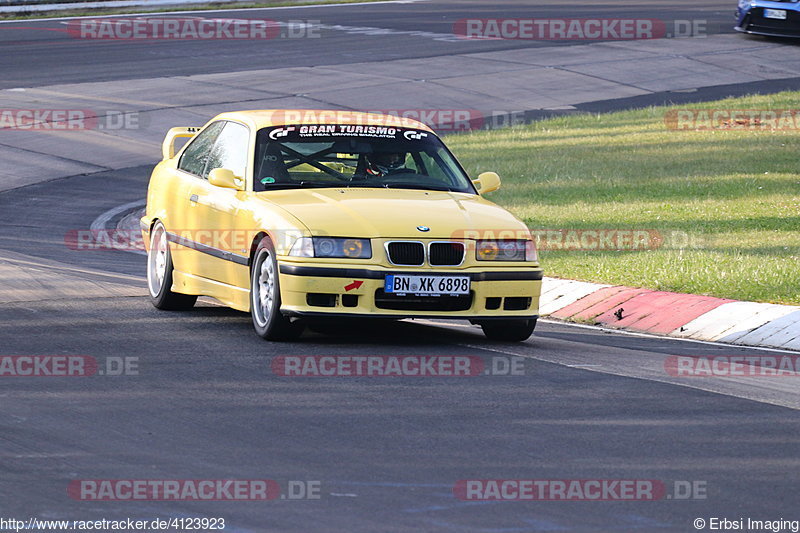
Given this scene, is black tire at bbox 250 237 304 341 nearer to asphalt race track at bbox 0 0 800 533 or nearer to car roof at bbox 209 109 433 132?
asphalt race track at bbox 0 0 800 533

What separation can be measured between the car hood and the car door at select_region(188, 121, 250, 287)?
15.1 inches

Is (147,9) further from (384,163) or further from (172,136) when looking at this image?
(384,163)

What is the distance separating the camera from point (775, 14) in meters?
34.1

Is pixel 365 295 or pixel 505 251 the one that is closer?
pixel 365 295

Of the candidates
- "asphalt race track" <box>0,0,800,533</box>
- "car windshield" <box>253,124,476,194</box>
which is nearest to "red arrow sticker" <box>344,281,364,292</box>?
"asphalt race track" <box>0,0,800,533</box>

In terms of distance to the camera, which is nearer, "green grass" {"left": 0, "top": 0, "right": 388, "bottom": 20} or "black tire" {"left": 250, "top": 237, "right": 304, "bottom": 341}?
"black tire" {"left": 250, "top": 237, "right": 304, "bottom": 341}

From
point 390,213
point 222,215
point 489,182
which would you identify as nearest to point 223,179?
point 222,215

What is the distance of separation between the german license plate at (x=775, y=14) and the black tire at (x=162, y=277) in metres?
25.2

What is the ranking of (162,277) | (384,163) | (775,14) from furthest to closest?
(775,14) → (162,277) → (384,163)

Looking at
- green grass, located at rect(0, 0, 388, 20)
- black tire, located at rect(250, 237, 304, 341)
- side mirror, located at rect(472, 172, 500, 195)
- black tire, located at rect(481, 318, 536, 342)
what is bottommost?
green grass, located at rect(0, 0, 388, 20)

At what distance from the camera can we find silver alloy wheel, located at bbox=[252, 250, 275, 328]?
9672 mm

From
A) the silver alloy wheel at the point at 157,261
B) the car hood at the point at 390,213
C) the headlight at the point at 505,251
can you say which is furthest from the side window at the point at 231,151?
the headlight at the point at 505,251

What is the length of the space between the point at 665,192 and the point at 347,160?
8206 mm

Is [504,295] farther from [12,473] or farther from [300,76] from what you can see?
[300,76]
